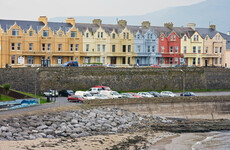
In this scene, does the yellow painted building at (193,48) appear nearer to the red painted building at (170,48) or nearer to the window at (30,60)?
the red painted building at (170,48)

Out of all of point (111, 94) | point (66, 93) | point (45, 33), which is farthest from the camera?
point (45, 33)

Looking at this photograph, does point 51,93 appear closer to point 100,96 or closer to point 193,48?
point 100,96

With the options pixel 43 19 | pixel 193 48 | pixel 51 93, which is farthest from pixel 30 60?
pixel 193 48

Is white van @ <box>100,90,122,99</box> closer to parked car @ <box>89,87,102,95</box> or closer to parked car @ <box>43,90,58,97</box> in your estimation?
parked car @ <box>89,87,102,95</box>

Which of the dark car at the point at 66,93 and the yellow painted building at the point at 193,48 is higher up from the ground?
the yellow painted building at the point at 193,48

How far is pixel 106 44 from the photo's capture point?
97.9 metres

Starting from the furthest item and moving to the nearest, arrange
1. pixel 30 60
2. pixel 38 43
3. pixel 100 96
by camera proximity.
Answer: pixel 30 60
pixel 38 43
pixel 100 96

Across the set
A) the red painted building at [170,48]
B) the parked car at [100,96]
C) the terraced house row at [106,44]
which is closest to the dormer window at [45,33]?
the terraced house row at [106,44]

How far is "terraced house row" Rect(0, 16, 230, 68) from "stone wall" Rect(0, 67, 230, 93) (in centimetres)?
701

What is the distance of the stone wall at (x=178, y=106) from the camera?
2559 inches

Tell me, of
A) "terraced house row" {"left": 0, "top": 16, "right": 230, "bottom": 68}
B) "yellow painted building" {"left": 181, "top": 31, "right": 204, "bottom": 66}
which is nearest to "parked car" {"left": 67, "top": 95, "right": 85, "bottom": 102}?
"terraced house row" {"left": 0, "top": 16, "right": 230, "bottom": 68}

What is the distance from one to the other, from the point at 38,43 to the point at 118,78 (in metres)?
18.0

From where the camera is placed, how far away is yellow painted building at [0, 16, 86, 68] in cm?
8544

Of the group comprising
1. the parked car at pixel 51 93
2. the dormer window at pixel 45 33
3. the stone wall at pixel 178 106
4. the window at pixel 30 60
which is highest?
the dormer window at pixel 45 33
